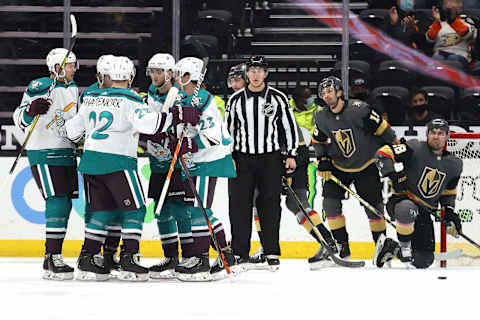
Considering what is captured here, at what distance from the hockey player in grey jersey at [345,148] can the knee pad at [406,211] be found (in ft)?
0.46

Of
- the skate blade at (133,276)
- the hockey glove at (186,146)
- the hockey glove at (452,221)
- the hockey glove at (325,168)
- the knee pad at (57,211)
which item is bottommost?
the skate blade at (133,276)

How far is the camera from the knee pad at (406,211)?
593 centimetres

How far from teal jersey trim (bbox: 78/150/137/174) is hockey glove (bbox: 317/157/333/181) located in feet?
5.43

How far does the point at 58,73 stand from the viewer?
5.20 metres

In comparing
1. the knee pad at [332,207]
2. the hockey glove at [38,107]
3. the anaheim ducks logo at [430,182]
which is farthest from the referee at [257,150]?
the hockey glove at [38,107]

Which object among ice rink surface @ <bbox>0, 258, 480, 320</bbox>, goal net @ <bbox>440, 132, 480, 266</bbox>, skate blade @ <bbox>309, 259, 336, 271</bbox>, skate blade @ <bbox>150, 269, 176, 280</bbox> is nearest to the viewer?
ice rink surface @ <bbox>0, 258, 480, 320</bbox>

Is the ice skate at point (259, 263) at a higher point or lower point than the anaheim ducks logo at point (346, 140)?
lower

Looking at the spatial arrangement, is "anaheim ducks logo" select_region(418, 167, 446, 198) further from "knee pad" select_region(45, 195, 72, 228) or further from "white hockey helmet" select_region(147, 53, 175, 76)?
"knee pad" select_region(45, 195, 72, 228)

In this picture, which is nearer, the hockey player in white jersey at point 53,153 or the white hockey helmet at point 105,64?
the white hockey helmet at point 105,64

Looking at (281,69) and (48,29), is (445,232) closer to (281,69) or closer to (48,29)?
(281,69)

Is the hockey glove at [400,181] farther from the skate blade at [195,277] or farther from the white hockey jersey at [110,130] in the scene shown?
the white hockey jersey at [110,130]

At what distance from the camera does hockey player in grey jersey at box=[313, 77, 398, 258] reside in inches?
238

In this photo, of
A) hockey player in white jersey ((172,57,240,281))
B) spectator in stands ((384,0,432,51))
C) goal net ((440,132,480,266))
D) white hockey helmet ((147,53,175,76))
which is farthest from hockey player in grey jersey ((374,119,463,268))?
spectator in stands ((384,0,432,51))

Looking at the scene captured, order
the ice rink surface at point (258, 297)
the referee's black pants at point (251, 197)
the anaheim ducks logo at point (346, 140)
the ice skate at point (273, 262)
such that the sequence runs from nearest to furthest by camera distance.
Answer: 1. the ice rink surface at point (258, 297)
2. the referee's black pants at point (251, 197)
3. the ice skate at point (273, 262)
4. the anaheim ducks logo at point (346, 140)
